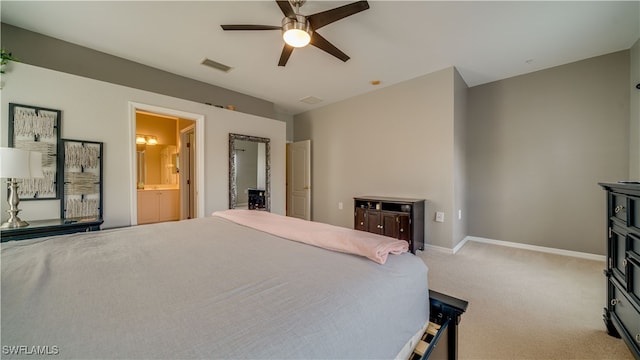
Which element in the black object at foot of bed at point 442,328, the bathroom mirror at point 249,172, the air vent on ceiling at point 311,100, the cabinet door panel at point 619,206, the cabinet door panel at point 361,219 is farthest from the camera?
the air vent on ceiling at point 311,100

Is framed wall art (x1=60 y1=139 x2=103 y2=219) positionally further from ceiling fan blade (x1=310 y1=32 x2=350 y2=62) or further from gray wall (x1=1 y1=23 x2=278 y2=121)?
ceiling fan blade (x1=310 y1=32 x2=350 y2=62)

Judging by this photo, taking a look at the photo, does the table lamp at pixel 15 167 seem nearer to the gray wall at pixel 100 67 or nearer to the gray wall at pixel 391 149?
the gray wall at pixel 100 67

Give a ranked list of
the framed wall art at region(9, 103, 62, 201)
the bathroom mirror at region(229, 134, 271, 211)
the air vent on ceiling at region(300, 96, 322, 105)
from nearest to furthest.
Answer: the framed wall art at region(9, 103, 62, 201)
the bathroom mirror at region(229, 134, 271, 211)
the air vent on ceiling at region(300, 96, 322, 105)

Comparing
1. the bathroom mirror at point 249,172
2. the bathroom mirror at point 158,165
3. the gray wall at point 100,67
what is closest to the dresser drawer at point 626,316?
the bathroom mirror at point 249,172

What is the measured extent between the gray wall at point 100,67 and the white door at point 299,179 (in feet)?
5.94

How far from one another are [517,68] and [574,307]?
3.16 meters

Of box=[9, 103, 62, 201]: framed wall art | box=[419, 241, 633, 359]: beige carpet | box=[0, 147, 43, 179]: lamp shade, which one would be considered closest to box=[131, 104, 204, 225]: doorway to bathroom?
box=[9, 103, 62, 201]: framed wall art

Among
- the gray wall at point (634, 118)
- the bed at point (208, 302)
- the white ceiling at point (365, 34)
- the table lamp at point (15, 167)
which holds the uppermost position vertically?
the white ceiling at point (365, 34)

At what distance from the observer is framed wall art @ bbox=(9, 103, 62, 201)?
239cm

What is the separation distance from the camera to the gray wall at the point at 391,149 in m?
3.47

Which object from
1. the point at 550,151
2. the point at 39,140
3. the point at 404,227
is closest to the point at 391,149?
the point at 404,227

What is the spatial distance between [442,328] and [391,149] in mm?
3272

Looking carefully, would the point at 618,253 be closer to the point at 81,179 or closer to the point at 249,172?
the point at 249,172

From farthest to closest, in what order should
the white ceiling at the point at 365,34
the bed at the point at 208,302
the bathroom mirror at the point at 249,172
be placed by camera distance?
the bathroom mirror at the point at 249,172
the white ceiling at the point at 365,34
the bed at the point at 208,302
